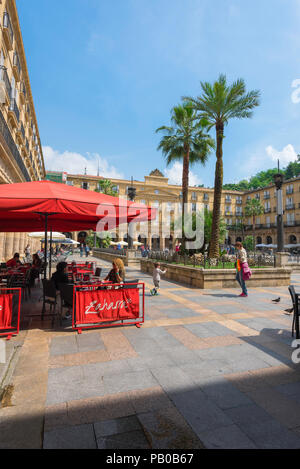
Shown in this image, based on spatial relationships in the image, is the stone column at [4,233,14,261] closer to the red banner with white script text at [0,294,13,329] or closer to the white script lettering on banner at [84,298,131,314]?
the red banner with white script text at [0,294,13,329]

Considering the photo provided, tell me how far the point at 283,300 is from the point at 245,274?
1437 mm

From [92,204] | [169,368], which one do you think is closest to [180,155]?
[92,204]

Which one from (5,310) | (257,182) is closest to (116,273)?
(5,310)

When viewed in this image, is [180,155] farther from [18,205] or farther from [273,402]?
[273,402]

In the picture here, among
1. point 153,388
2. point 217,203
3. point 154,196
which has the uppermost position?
point 154,196

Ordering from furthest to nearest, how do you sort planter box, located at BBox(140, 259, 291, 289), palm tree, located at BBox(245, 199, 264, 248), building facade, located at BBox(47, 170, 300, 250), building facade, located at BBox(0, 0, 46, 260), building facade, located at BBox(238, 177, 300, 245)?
palm tree, located at BBox(245, 199, 264, 248)
building facade, located at BBox(47, 170, 300, 250)
building facade, located at BBox(238, 177, 300, 245)
building facade, located at BBox(0, 0, 46, 260)
planter box, located at BBox(140, 259, 291, 289)

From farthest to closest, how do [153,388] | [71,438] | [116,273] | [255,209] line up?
[255,209]
[116,273]
[153,388]
[71,438]

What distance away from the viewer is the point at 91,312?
486 cm

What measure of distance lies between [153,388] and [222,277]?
776 centimetres

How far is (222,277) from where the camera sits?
33.2 ft

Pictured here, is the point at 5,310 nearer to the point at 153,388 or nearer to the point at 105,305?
the point at 105,305

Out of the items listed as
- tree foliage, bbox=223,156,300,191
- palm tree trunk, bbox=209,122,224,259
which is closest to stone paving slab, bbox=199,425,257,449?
→ palm tree trunk, bbox=209,122,224,259

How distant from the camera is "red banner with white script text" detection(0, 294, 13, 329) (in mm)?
4273

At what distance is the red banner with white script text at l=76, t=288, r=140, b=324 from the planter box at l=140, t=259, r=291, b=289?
17.4ft
